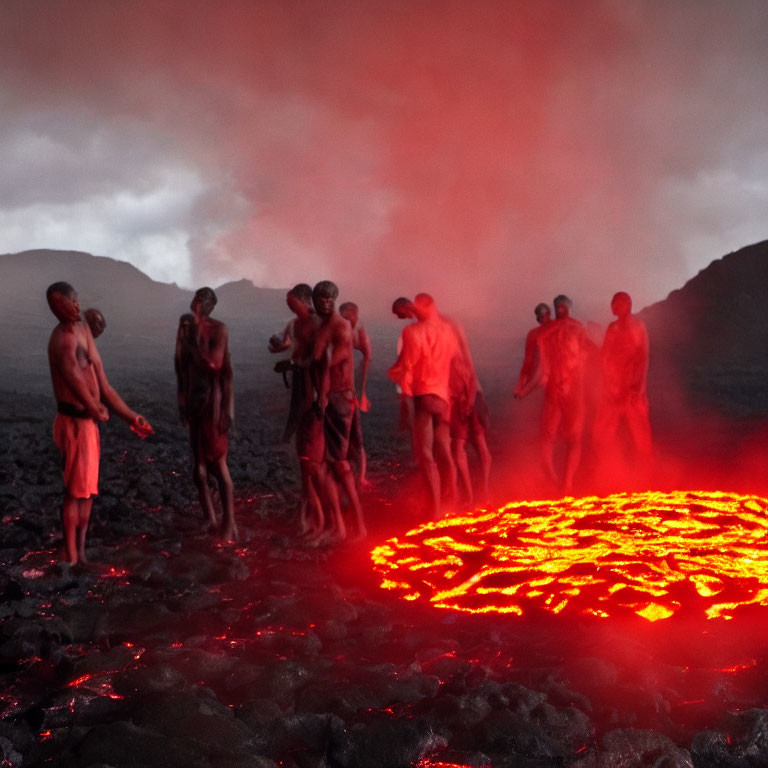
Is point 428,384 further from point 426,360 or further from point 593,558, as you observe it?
point 593,558

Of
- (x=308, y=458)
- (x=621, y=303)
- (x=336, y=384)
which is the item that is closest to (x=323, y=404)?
(x=336, y=384)

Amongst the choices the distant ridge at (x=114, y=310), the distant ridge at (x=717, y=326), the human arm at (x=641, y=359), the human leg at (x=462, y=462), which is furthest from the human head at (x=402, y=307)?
the distant ridge at (x=114, y=310)

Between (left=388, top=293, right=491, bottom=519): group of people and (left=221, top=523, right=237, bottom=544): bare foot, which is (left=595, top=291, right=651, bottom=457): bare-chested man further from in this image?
(left=221, top=523, right=237, bottom=544): bare foot

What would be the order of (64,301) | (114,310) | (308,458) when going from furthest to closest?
(114,310) → (308,458) → (64,301)

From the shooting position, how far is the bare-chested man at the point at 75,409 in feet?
19.4

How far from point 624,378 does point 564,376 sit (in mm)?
883

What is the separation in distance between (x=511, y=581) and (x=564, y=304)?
4.26 metres

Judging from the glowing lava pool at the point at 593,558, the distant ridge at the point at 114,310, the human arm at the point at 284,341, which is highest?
the distant ridge at the point at 114,310

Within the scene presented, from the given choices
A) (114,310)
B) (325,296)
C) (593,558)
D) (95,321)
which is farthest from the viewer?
(114,310)

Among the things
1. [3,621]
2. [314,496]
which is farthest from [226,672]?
[314,496]

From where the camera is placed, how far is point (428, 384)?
7.74 meters

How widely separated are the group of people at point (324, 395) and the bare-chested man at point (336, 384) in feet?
0.03

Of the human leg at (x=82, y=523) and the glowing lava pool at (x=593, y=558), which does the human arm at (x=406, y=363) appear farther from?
the human leg at (x=82, y=523)

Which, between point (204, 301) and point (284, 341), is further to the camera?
point (284, 341)
